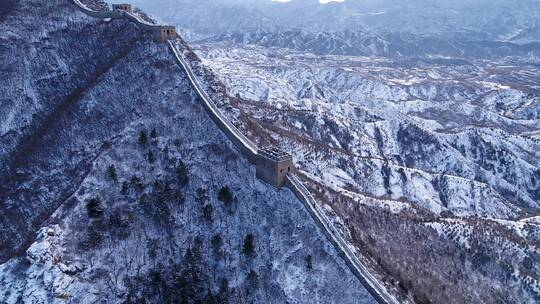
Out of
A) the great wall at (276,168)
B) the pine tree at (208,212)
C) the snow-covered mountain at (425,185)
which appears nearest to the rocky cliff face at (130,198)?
the pine tree at (208,212)

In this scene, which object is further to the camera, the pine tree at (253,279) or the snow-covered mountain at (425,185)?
the snow-covered mountain at (425,185)

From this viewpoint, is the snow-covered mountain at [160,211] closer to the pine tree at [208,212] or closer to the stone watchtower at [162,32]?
the pine tree at [208,212]

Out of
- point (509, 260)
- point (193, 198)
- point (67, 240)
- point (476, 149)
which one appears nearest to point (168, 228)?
point (193, 198)

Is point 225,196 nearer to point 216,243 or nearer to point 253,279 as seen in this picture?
point 216,243

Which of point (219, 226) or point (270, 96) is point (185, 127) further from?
point (270, 96)

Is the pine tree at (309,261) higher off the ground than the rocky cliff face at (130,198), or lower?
lower

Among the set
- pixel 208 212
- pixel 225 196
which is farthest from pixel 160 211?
pixel 225 196
